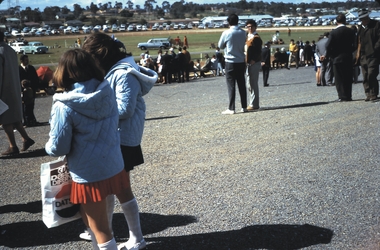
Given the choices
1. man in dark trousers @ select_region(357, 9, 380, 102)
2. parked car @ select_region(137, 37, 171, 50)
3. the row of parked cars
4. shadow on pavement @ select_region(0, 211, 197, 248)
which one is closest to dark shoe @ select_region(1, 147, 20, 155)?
shadow on pavement @ select_region(0, 211, 197, 248)

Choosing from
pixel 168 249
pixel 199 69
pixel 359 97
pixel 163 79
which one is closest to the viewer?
pixel 168 249

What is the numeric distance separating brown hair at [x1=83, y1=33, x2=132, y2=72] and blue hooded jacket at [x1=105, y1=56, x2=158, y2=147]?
0.05 metres

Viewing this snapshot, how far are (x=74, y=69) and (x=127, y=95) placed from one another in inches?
26.4

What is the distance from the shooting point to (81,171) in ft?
11.5

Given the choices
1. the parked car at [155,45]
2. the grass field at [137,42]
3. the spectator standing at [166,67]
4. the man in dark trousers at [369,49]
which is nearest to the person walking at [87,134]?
the man in dark trousers at [369,49]

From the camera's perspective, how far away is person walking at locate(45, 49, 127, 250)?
3.41 m

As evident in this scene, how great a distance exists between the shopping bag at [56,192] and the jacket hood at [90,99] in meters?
0.51

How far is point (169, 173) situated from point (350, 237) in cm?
264

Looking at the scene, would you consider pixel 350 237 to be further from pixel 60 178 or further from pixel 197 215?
pixel 60 178

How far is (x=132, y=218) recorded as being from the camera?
4.17m

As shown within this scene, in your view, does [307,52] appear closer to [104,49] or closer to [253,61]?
[253,61]

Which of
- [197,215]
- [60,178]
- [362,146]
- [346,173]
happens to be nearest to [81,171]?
[60,178]

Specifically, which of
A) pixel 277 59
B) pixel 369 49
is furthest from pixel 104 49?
pixel 277 59

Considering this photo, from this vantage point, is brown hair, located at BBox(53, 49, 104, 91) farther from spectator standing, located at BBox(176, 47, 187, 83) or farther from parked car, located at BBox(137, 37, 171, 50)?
parked car, located at BBox(137, 37, 171, 50)
